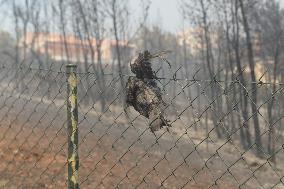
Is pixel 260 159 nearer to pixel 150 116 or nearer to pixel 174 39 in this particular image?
pixel 150 116

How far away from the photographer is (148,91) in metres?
3.03

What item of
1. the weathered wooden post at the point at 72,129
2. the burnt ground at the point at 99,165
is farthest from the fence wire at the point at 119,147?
the weathered wooden post at the point at 72,129

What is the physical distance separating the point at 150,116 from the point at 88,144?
984cm

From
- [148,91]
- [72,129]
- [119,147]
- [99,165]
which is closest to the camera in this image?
[148,91]

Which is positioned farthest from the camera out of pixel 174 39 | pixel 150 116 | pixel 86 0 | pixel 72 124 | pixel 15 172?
pixel 174 39

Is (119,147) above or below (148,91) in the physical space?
below

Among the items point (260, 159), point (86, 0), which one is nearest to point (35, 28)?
point (86, 0)

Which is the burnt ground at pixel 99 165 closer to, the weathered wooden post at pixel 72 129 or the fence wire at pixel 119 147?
the fence wire at pixel 119 147

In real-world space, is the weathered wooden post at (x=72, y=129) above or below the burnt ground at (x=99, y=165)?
above

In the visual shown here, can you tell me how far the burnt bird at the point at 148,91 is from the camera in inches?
119

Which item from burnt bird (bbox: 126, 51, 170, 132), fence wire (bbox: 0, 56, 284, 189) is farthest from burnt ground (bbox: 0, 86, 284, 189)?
burnt bird (bbox: 126, 51, 170, 132)

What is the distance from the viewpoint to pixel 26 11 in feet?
130

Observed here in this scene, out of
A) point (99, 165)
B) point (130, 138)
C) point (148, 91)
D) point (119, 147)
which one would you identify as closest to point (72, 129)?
A: point (148, 91)

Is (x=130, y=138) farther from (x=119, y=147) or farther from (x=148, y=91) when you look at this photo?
(x=148, y=91)
